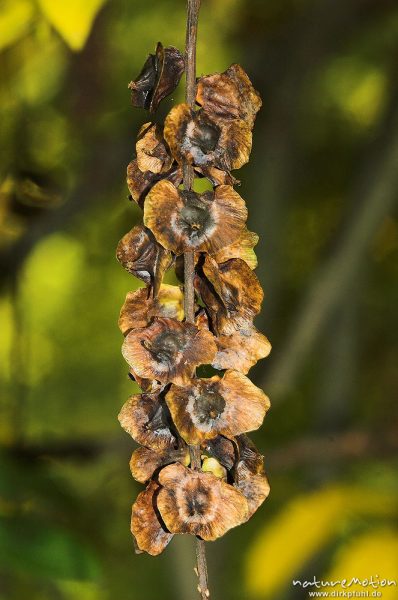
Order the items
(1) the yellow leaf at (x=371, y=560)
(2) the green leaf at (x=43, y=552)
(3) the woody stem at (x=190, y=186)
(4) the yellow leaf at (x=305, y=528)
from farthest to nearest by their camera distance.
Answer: (4) the yellow leaf at (x=305, y=528) < (1) the yellow leaf at (x=371, y=560) < (2) the green leaf at (x=43, y=552) < (3) the woody stem at (x=190, y=186)

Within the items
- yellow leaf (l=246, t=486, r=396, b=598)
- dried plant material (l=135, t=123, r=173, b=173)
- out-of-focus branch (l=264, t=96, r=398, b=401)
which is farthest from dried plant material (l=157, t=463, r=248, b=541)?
out-of-focus branch (l=264, t=96, r=398, b=401)

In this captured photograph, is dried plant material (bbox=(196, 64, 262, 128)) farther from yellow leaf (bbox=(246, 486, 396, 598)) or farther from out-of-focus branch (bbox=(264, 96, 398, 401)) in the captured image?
out-of-focus branch (bbox=(264, 96, 398, 401))

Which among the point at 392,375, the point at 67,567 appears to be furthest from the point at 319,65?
the point at 67,567

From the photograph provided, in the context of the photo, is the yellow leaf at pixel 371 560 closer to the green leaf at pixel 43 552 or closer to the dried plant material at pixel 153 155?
the green leaf at pixel 43 552

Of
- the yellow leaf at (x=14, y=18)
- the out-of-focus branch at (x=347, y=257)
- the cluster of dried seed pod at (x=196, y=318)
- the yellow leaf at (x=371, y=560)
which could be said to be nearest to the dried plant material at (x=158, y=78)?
the cluster of dried seed pod at (x=196, y=318)

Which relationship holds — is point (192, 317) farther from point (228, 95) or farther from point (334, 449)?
point (334, 449)

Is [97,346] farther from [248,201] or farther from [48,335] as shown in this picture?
[248,201]

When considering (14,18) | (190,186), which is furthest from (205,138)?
(14,18)
